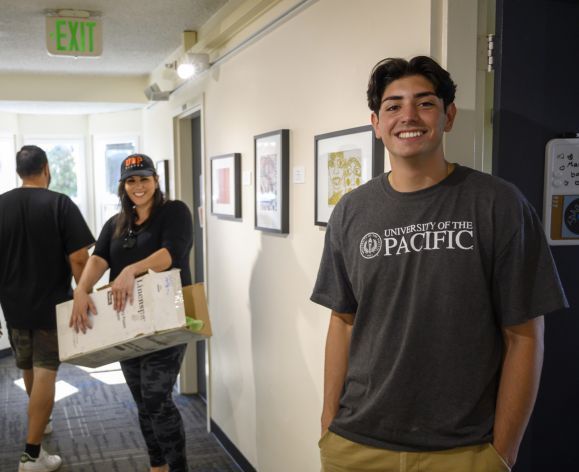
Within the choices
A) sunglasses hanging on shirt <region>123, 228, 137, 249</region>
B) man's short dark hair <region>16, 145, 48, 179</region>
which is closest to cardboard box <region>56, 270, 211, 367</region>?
sunglasses hanging on shirt <region>123, 228, 137, 249</region>

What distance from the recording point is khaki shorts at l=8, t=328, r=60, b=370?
3.13 m

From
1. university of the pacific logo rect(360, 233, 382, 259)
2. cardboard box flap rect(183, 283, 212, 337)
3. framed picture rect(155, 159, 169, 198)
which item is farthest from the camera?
framed picture rect(155, 159, 169, 198)

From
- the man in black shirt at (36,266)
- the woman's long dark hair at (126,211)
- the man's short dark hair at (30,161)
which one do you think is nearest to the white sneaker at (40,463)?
the man in black shirt at (36,266)

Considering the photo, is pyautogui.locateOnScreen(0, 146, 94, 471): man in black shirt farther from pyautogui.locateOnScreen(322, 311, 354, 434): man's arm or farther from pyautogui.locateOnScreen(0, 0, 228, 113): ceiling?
pyautogui.locateOnScreen(322, 311, 354, 434): man's arm

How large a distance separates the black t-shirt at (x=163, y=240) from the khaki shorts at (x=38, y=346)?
0.72 meters

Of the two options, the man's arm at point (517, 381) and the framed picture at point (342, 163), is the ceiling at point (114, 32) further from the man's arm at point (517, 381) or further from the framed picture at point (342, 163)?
the man's arm at point (517, 381)

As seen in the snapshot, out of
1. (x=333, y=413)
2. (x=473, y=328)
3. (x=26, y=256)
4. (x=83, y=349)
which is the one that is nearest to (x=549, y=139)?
(x=473, y=328)

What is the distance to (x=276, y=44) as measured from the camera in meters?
2.61

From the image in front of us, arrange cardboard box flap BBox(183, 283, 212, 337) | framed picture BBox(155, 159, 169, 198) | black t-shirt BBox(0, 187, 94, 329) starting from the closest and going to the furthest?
cardboard box flap BBox(183, 283, 212, 337)
black t-shirt BBox(0, 187, 94, 329)
framed picture BBox(155, 159, 169, 198)

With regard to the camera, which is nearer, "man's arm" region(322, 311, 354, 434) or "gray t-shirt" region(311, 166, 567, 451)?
"gray t-shirt" region(311, 166, 567, 451)

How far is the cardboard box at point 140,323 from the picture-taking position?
7.58 ft

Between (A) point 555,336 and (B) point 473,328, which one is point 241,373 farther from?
(B) point 473,328

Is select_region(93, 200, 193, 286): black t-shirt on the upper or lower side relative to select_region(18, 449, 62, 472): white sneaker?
upper

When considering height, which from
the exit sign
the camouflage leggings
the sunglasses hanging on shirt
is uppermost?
the exit sign
